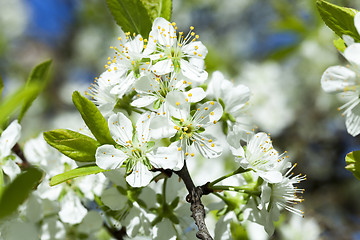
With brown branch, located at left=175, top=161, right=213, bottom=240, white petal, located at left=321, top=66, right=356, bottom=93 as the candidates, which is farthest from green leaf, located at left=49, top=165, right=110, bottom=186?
white petal, located at left=321, top=66, right=356, bottom=93

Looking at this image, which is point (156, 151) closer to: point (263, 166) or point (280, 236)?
point (263, 166)

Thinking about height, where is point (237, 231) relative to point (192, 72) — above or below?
below

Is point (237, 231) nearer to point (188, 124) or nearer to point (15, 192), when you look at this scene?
point (188, 124)

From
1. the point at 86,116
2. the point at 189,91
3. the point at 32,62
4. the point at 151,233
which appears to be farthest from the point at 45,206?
the point at 32,62

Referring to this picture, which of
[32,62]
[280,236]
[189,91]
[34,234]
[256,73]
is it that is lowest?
[280,236]

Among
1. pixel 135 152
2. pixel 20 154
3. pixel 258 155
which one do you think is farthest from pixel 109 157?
pixel 20 154

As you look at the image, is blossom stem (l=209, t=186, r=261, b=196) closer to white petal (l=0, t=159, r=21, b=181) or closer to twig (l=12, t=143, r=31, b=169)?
white petal (l=0, t=159, r=21, b=181)

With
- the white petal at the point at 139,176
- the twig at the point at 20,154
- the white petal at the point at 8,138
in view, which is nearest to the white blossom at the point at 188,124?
the white petal at the point at 139,176
